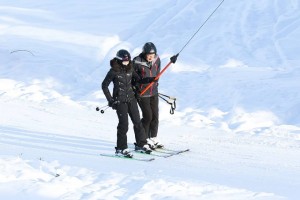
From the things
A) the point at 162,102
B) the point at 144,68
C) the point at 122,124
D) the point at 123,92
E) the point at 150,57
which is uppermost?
the point at 162,102

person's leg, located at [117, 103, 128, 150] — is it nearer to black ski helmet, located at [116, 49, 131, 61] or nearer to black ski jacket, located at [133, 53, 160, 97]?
black ski jacket, located at [133, 53, 160, 97]

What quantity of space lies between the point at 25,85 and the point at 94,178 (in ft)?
38.8

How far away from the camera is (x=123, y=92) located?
9.40 m

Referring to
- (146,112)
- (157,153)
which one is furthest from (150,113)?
(157,153)

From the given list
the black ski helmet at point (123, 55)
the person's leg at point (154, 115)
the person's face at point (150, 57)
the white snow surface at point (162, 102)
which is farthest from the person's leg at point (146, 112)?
the black ski helmet at point (123, 55)

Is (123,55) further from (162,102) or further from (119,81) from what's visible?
(162,102)

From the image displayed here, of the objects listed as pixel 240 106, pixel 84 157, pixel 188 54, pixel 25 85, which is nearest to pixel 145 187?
pixel 84 157

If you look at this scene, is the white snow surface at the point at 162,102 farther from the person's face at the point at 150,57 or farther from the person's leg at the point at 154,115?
the person's face at the point at 150,57

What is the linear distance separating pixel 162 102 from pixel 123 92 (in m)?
7.25

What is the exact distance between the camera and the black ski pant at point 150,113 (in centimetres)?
1006

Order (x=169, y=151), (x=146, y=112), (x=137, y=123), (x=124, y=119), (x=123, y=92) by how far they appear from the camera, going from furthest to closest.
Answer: (x=169, y=151) → (x=146, y=112) → (x=137, y=123) → (x=124, y=119) → (x=123, y=92)

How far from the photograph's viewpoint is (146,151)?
32.5 ft

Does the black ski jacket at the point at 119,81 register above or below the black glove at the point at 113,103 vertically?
above

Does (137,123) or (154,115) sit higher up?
(154,115)
